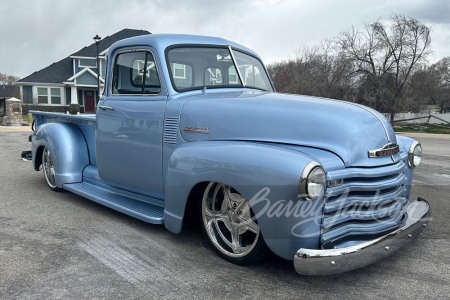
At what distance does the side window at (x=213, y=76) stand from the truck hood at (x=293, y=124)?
1.52 feet

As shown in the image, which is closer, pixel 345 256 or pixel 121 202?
pixel 345 256

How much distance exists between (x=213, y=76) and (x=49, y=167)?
3113mm

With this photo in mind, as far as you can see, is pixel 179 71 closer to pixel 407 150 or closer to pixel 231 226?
pixel 231 226

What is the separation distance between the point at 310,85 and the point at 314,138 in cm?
2640

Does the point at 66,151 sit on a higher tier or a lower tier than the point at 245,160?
lower

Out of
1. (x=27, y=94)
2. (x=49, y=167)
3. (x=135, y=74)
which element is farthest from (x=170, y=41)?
(x=27, y=94)

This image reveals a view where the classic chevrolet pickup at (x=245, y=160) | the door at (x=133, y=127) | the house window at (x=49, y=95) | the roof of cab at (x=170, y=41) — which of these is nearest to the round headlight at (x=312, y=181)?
the classic chevrolet pickup at (x=245, y=160)

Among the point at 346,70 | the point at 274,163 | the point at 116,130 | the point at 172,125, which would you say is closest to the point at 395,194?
Answer: the point at 274,163

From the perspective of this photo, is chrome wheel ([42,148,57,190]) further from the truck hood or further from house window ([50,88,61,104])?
house window ([50,88,61,104])

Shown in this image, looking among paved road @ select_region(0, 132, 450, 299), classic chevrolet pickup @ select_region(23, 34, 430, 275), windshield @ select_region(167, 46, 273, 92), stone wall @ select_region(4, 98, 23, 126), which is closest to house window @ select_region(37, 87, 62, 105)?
stone wall @ select_region(4, 98, 23, 126)

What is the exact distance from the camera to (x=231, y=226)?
120 inches

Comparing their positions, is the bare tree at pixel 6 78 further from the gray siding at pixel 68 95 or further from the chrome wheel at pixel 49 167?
Answer: the chrome wheel at pixel 49 167

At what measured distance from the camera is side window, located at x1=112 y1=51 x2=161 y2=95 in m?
3.87

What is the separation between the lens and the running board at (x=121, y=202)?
3580mm
